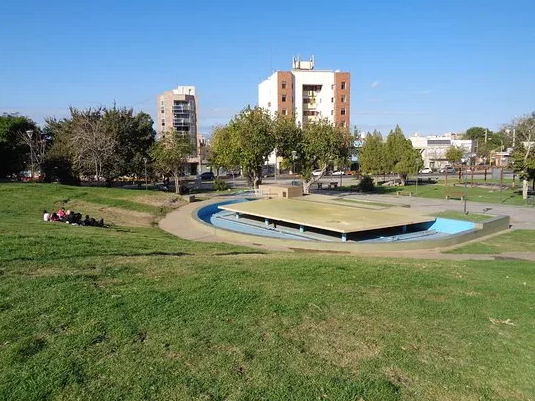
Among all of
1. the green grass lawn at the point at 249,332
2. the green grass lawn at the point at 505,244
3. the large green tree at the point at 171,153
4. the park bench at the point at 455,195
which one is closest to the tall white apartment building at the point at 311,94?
the large green tree at the point at 171,153

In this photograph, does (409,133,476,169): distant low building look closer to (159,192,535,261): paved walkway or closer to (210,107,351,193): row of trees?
(210,107,351,193): row of trees

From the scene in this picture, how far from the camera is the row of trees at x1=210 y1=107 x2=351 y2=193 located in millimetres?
35812

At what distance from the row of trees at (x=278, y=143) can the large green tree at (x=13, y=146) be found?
20871mm

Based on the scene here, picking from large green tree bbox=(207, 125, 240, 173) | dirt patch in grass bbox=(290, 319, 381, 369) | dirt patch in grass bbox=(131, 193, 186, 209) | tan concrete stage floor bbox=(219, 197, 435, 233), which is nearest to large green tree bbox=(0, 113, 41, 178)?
dirt patch in grass bbox=(131, 193, 186, 209)

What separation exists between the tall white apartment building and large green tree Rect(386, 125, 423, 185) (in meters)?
36.2

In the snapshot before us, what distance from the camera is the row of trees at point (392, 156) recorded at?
47.4 m

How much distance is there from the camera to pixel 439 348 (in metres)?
5.95

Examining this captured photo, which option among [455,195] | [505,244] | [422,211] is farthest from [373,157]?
[505,244]

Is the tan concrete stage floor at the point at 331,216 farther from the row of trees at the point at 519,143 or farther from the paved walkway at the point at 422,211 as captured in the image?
the row of trees at the point at 519,143

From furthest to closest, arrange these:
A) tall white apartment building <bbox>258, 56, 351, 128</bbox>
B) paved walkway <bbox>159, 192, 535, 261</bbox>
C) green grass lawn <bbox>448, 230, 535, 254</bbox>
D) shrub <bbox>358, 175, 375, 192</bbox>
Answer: tall white apartment building <bbox>258, 56, 351, 128</bbox> < shrub <bbox>358, 175, 375, 192</bbox> < green grass lawn <bbox>448, 230, 535, 254</bbox> < paved walkway <bbox>159, 192, 535, 261</bbox>

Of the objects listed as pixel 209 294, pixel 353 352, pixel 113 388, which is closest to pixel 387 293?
pixel 353 352

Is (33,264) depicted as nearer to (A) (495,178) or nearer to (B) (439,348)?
(B) (439,348)

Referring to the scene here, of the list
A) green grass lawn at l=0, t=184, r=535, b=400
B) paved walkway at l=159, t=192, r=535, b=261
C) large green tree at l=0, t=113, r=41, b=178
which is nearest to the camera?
green grass lawn at l=0, t=184, r=535, b=400

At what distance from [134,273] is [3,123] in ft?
149
